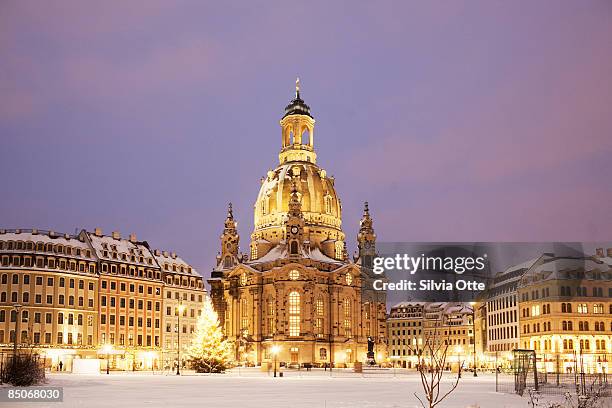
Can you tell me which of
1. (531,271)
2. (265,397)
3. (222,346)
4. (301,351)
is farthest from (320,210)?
(265,397)

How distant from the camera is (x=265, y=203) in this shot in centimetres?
14688

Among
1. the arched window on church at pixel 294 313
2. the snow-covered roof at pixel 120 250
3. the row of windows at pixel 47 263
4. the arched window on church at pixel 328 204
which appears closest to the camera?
the row of windows at pixel 47 263

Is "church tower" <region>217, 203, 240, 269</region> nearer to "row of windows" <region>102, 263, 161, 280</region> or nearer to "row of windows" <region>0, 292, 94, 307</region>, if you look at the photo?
"row of windows" <region>102, 263, 161, 280</region>

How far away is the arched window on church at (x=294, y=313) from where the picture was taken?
131500 mm

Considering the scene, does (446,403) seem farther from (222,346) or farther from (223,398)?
(222,346)

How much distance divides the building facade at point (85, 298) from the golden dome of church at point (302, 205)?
18.9 m

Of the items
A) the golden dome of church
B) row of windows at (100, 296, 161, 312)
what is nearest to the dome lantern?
the golden dome of church

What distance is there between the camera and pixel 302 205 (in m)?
143

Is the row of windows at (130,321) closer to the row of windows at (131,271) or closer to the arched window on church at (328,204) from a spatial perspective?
the row of windows at (131,271)

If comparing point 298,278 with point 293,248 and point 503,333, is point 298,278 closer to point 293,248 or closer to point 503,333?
point 293,248

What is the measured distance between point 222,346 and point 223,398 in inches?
2004

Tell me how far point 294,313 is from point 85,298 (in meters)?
33.1

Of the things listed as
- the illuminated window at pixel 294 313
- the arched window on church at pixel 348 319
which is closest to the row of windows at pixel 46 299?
the illuminated window at pixel 294 313

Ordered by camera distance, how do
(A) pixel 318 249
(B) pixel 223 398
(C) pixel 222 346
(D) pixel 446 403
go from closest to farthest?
(D) pixel 446 403 < (B) pixel 223 398 < (C) pixel 222 346 < (A) pixel 318 249
